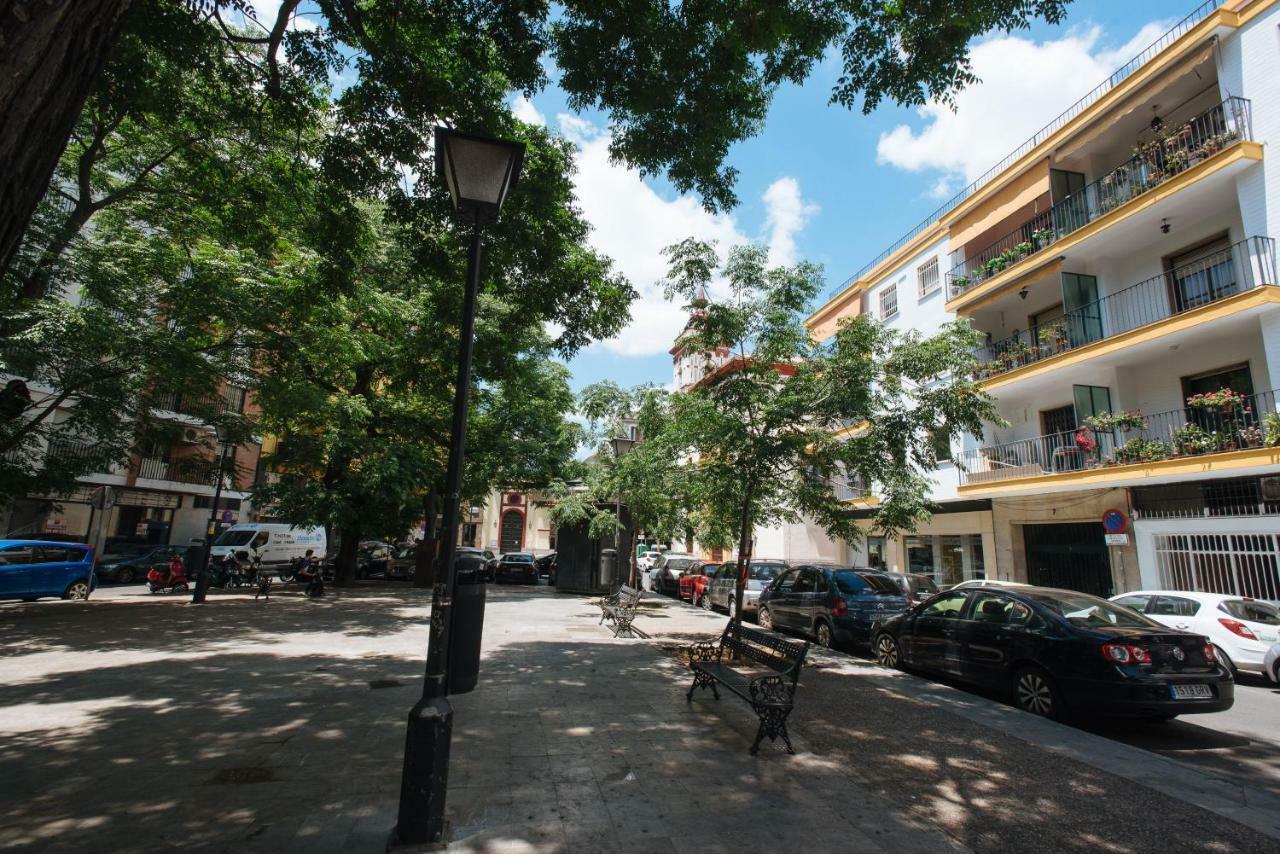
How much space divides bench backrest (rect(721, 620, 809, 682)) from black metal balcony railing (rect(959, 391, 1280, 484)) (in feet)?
17.2

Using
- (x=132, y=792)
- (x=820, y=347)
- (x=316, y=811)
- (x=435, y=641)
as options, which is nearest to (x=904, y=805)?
(x=435, y=641)

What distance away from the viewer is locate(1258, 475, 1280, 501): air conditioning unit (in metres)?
11.8

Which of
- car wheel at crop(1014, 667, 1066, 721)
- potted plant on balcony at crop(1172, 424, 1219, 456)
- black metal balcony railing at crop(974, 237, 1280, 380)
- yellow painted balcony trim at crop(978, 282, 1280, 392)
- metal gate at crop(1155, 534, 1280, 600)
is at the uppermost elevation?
black metal balcony railing at crop(974, 237, 1280, 380)

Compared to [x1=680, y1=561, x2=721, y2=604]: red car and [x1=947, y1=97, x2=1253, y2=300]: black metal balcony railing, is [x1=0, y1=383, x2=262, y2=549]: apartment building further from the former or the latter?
[x1=947, y1=97, x2=1253, y2=300]: black metal balcony railing

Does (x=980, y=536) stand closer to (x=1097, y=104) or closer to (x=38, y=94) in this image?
(x=1097, y=104)

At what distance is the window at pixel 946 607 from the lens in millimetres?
8406

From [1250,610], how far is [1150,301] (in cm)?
870

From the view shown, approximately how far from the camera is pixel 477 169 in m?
4.25

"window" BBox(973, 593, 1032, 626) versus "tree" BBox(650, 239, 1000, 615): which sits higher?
"tree" BBox(650, 239, 1000, 615)

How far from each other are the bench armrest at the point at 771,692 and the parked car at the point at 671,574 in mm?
17470

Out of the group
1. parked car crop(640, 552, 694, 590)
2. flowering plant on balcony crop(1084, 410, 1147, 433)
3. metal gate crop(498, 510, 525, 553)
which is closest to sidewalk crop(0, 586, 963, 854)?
flowering plant on balcony crop(1084, 410, 1147, 433)

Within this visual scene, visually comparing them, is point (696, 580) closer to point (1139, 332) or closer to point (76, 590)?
point (1139, 332)

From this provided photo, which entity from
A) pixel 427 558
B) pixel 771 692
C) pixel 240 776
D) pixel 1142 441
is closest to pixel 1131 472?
pixel 1142 441

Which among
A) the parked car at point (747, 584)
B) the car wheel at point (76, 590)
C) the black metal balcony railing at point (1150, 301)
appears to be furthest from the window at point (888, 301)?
the car wheel at point (76, 590)
